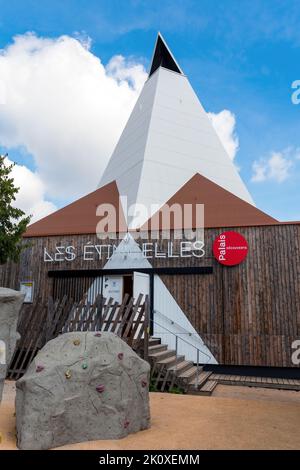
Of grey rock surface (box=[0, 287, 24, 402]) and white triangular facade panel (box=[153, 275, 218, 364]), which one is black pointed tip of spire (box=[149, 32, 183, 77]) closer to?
white triangular facade panel (box=[153, 275, 218, 364])

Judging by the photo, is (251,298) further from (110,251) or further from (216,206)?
(110,251)

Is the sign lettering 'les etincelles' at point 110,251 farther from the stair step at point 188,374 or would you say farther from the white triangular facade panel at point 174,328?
the stair step at point 188,374

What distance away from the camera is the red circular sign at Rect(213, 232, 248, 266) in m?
10.4

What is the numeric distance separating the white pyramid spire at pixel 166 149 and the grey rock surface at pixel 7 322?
715 cm

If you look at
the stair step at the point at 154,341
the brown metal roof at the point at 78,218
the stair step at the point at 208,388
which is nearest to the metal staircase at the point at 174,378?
the stair step at the point at 208,388

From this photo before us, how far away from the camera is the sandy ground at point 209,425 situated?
427 centimetres

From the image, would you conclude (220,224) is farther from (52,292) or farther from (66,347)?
(66,347)

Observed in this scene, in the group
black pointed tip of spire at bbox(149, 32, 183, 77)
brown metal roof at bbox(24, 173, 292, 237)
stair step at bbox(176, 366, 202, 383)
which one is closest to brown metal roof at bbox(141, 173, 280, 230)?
brown metal roof at bbox(24, 173, 292, 237)

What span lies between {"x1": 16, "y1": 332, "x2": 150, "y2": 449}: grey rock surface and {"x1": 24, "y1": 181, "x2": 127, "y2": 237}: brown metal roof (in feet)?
23.3

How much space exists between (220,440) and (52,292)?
26.4ft
